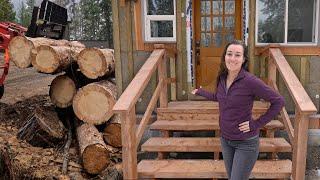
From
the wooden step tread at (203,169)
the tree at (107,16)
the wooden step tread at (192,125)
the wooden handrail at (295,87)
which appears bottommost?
the wooden step tread at (203,169)

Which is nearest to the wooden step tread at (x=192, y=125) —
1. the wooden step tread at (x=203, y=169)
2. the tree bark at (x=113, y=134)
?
the wooden step tread at (x=203, y=169)

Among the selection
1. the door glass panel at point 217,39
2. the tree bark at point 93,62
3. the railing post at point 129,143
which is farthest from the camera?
the tree bark at point 93,62

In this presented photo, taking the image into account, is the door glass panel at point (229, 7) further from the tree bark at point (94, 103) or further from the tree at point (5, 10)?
the tree at point (5, 10)

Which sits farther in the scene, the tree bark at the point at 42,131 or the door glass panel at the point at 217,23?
the tree bark at the point at 42,131

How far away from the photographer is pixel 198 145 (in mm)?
5238

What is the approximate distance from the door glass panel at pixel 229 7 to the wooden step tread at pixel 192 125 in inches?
92.5

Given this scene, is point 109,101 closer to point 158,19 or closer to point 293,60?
point 158,19

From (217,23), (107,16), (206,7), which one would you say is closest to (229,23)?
(217,23)

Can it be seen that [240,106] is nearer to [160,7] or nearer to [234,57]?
[234,57]

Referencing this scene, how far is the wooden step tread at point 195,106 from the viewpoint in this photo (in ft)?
19.3

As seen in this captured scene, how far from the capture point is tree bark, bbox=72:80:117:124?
7074 millimetres

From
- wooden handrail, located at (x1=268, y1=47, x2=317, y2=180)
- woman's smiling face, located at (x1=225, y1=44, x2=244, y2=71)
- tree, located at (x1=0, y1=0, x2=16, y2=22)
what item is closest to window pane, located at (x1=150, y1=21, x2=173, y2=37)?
wooden handrail, located at (x1=268, y1=47, x2=317, y2=180)

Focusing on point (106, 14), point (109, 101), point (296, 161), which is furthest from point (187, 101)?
point (106, 14)

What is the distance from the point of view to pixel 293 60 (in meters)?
6.17
